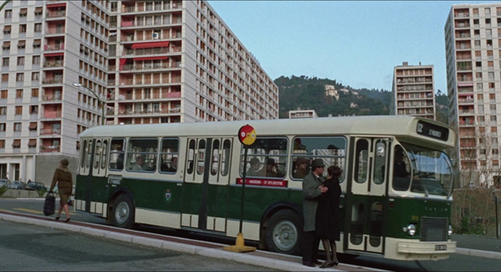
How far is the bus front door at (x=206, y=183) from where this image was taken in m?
11.7

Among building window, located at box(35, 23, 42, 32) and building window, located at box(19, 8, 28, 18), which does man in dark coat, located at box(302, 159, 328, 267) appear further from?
building window, located at box(19, 8, 28, 18)

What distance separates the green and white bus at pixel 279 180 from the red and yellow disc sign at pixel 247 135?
0.70 metres

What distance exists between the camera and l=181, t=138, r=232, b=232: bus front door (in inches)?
462

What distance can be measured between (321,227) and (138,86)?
76.2 m

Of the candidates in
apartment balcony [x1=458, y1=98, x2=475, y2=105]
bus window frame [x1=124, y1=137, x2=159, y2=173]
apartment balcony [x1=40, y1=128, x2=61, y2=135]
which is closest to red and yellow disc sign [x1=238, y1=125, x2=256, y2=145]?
bus window frame [x1=124, y1=137, x2=159, y2=173]

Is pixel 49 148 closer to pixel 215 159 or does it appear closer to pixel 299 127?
pixel 215 159

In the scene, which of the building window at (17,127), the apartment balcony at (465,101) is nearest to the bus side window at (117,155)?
the building window at (17,127)

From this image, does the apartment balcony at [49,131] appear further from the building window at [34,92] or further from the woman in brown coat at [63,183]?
the woman in brown coat at [63,183]

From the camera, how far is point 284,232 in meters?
10.4

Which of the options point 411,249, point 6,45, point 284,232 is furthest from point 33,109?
point 411,249

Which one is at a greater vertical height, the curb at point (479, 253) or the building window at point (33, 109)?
the building window at point (33, 109)

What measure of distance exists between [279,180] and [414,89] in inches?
5686

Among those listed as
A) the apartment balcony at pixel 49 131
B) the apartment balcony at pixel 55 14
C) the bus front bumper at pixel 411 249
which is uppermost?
the apartment balcony at pixel 55 14

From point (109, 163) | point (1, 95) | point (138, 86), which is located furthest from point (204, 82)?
point (109, 163)
